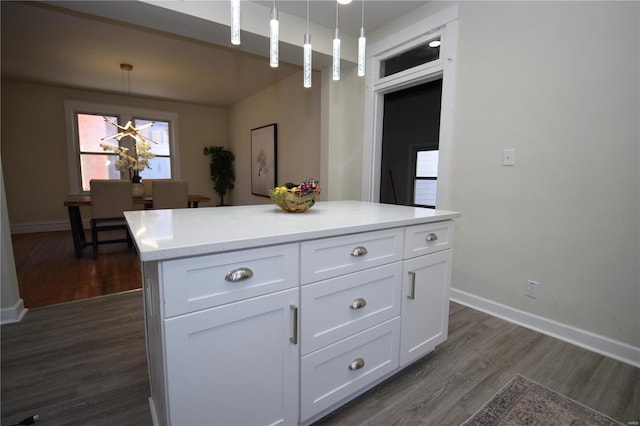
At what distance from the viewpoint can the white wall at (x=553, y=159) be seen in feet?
5.69

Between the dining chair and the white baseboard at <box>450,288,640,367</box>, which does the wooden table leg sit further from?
the white baseboard at <box>450,288,640,367</box>

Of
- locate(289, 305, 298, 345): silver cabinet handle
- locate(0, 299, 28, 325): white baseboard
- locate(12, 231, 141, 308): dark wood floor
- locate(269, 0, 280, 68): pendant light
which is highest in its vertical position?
locate(269, 0, 280, 68): pendant light

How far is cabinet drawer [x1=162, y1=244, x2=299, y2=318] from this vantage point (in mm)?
893

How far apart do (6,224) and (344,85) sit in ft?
10.6

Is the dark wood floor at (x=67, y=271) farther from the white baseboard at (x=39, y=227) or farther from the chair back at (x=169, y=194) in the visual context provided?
the chair back at (x=169, y=194)

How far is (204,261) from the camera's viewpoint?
93 centimetres

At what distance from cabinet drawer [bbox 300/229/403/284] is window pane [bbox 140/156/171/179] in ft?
19.7

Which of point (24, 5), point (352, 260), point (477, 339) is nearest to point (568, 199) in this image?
point (477, 339)

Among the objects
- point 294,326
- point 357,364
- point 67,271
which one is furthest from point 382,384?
point 67,271

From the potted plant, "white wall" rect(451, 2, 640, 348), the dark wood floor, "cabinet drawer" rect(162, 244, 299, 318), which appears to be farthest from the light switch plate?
the potted plant

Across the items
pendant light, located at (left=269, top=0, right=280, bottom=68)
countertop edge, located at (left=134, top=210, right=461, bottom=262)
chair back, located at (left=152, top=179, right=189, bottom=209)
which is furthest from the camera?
chair back, located at (left=152, top=179, right=189, bottom=209)

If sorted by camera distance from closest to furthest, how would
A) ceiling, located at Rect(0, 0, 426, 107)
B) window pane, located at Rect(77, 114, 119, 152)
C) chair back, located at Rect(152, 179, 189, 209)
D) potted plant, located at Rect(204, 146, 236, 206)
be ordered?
ceiling, located at Rect(0, 0, 426, 107), chair back, located at Rect(152, 179, 189, 209), window pane, located at Rect(77, 114, 119, 152), potted plant, located at Rect(204, 146, 236, 206)

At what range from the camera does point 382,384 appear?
158 cm

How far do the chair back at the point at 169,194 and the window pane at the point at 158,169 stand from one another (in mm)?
2346
